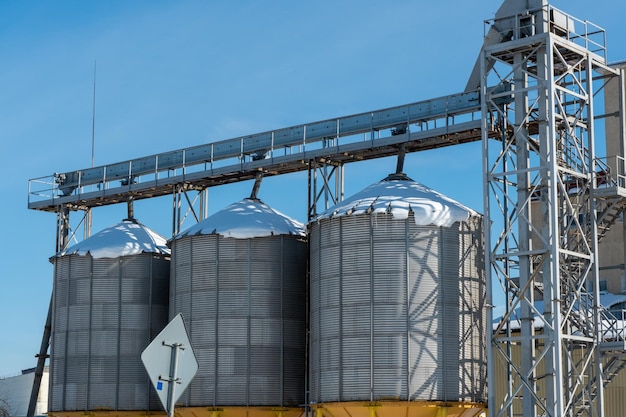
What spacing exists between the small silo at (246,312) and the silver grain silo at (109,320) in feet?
14.0

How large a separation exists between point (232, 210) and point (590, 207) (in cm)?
1590

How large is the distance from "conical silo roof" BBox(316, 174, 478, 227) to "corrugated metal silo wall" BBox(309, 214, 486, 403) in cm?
30

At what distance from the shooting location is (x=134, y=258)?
163 feet

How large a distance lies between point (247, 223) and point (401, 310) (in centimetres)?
899

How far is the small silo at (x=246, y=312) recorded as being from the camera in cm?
4353

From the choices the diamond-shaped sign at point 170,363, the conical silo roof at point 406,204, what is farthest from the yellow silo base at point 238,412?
the diamond-shaped sign at point 170,363

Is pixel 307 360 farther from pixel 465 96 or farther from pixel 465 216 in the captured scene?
pixel 465 96

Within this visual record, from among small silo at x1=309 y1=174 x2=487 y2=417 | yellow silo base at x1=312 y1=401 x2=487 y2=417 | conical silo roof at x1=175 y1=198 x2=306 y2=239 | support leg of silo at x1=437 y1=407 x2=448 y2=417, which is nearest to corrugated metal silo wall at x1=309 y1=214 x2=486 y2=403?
small silo at x1=309 y1=174 x2=487 y2=417

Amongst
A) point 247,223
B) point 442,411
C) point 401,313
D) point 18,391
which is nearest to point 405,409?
point 442,411

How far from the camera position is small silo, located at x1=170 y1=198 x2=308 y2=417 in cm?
4353

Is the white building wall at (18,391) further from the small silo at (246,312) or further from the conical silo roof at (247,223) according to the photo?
the small silo at (246,312)

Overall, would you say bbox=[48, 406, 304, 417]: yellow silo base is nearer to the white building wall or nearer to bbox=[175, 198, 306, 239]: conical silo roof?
bbox=[175, 198, 306, 239]: conical silo roof

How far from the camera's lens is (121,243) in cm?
4991

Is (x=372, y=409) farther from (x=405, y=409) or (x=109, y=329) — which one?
(x=109, y=329)
